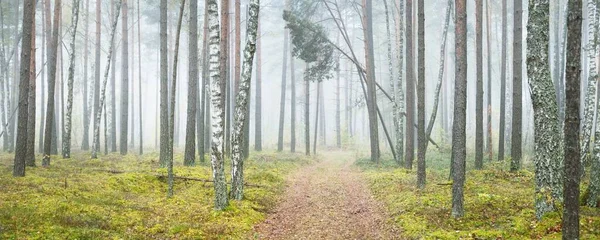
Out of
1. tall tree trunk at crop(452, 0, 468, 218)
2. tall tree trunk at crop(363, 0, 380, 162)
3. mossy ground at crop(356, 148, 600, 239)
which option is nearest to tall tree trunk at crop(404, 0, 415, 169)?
mossy ground at crop(356, 148, 600, 239)

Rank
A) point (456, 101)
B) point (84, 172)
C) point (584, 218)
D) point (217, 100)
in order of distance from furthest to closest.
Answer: point (84, 172) < point (217, 100) < point (456, 101) < point (584, 218)

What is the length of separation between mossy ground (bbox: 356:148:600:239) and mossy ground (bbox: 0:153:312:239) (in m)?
3.47

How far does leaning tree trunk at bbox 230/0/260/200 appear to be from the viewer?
10.4 meters

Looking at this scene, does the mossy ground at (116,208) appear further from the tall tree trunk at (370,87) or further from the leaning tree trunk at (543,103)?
the tall tree trunk at (370,87)

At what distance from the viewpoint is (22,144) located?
11195 mm

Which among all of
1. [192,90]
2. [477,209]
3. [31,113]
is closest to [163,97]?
[192,90]

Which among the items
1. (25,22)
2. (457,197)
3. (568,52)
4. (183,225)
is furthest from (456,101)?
(25,22)

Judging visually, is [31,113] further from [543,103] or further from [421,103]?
[543,103]

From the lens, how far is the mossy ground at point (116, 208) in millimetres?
7176

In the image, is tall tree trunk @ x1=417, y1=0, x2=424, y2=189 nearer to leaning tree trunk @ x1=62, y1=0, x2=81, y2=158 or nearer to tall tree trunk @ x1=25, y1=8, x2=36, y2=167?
tall tree trunk @ x1=25, y1=8, x2=36, y2=167

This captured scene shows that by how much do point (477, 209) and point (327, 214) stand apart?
3.51 meters

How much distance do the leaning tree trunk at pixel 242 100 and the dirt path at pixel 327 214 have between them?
1.33 metres

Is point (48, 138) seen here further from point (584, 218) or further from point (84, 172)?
point (584, 218)

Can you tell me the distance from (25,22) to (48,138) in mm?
5122
